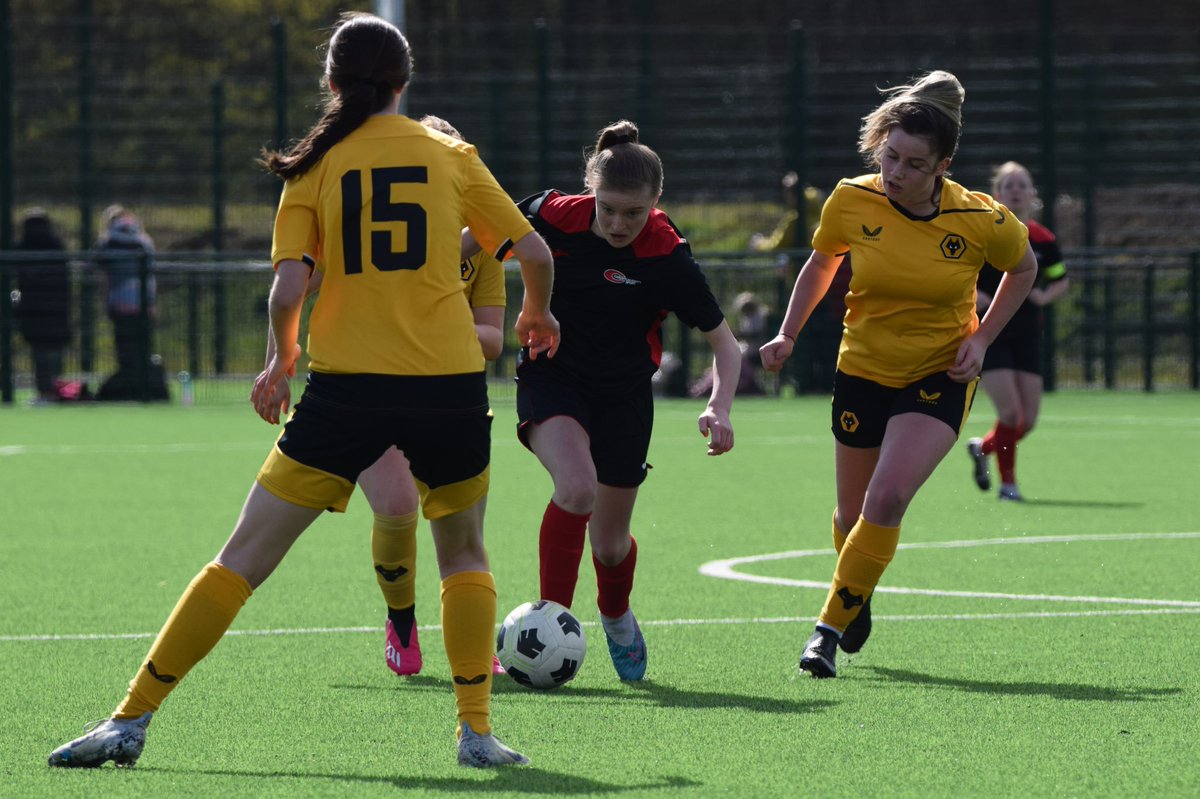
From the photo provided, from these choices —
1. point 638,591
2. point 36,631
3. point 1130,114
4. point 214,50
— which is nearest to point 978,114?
point 1130,114

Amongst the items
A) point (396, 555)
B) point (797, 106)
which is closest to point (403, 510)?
point (396, 555)

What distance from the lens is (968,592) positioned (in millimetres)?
7652

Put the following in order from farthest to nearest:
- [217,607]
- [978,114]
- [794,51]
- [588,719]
A: [978,114], [794,51], [588,719], [217,607]

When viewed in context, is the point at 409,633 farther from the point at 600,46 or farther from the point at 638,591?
the point at 600,46

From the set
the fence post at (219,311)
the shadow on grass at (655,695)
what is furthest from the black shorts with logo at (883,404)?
the fence post at (219,311)

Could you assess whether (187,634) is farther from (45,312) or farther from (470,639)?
(45,312)

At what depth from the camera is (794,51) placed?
22.9 meters

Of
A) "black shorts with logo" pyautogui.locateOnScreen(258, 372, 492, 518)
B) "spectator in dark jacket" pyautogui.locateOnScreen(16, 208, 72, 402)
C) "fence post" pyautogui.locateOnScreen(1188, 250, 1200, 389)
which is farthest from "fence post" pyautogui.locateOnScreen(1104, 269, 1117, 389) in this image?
"black shorts with logo" pyautogui.locateOnScreen(258, 372, 492, 518)

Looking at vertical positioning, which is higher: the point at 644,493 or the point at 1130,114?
the point at 1130,114

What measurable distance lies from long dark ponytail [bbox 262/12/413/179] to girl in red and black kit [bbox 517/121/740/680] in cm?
120

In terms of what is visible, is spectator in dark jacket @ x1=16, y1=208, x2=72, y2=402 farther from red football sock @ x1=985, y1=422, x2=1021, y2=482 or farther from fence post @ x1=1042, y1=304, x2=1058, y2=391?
red football sock @ x1=985, y1=422, x2=1021, y2=482

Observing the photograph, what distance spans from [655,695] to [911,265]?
4.90ft

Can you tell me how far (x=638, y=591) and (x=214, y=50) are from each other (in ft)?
61.8

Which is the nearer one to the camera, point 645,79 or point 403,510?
point 403,510
